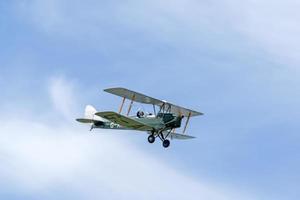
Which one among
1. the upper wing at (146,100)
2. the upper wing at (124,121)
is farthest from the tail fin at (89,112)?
the upper wing at (146,100)

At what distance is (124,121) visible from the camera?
63500mm

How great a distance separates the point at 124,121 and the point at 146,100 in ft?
9.62

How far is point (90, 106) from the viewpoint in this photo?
71.6m

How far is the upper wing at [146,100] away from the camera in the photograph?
63287mm

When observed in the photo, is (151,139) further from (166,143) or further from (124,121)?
(124,121)

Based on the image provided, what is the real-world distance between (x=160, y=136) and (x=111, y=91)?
5.50m

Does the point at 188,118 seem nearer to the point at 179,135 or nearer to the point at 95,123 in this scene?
the point at 179,135

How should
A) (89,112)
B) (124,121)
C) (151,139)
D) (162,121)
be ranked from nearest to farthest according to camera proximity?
(124,121)
(151,139)
(162,121)
(89,112)

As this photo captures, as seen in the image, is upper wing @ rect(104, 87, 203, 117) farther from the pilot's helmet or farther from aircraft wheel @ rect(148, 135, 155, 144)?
aircraft wheel @ rect(148, 135, 155, 144)

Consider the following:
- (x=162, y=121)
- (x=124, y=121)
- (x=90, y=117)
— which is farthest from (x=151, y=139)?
(x=90, y=117)

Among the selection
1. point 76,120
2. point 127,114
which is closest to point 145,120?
point 127,114

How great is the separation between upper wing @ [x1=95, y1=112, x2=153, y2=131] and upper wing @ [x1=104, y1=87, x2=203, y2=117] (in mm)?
1957

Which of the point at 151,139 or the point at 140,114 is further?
the point at 140,114

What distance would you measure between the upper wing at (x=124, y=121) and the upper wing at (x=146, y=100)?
196 centimetres
